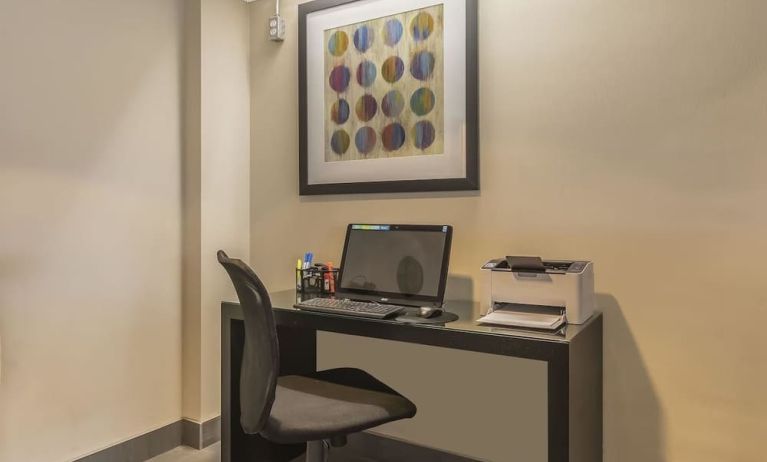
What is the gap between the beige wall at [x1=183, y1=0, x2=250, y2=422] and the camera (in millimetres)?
2508

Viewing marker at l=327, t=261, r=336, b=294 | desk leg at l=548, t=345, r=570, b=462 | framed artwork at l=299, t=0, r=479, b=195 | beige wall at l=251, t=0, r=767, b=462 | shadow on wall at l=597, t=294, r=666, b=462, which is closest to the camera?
desk leg at l=548, t=345, r=570, b=462

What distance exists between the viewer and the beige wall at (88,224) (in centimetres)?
194

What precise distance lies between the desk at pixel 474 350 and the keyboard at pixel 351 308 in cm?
2

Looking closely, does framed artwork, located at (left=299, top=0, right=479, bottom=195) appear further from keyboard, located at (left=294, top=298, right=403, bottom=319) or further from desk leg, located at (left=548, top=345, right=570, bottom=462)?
desk leg, located at (left=548, top=345, right=570, bottom=462)

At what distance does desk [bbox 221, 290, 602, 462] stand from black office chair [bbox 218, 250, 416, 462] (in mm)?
217

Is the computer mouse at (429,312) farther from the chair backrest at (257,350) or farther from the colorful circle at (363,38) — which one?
the colorful circle at (363,38)

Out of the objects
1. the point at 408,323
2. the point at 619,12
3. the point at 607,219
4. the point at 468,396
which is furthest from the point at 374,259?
the point at 619,12

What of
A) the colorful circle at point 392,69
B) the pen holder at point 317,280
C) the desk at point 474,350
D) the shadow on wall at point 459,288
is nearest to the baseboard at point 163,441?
the desk at point 474,350

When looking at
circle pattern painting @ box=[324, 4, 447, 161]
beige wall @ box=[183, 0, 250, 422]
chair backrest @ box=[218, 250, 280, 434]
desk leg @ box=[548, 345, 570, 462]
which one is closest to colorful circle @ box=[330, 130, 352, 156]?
circle pattern painting @ box=[324, 4, 447, 161]

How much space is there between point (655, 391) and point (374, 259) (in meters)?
1.14

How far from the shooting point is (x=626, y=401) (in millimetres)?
1913

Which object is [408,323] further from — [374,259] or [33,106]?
[33,106]

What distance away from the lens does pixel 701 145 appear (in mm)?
1770

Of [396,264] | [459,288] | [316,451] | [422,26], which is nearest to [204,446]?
[316,451]
